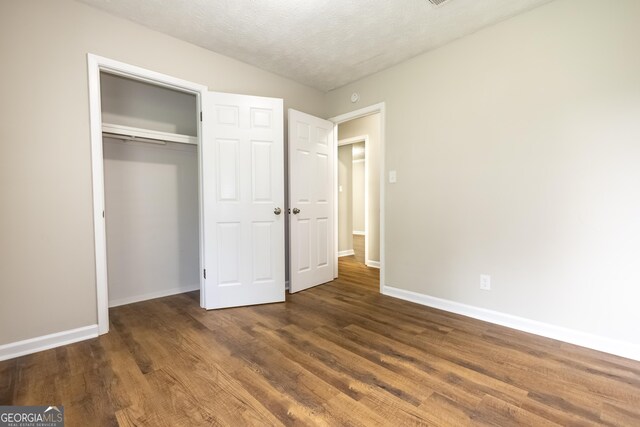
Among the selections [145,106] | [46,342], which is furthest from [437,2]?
[46,342]

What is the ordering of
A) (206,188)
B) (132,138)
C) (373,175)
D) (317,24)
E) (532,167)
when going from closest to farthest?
A: (532,167) < (317,24) < (206,188) < (132,138) < (373,175)

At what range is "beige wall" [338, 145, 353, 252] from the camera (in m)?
5.36

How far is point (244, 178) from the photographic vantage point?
113 inches

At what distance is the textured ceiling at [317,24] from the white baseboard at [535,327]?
250 centimetres

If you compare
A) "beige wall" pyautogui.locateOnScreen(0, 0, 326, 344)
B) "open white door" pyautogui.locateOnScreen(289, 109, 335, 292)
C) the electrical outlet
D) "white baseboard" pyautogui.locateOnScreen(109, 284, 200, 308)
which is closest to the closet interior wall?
"white baseboard" pyautogui.locateOnScreen(109, 284, 200, 308)

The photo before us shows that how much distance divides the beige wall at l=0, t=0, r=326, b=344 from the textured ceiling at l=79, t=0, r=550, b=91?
0.33m

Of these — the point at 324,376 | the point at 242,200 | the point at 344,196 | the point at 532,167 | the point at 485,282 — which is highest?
the point at 532,167

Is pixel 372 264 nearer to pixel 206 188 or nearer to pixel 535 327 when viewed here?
pixel 535 327

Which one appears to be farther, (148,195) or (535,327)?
(148,195)

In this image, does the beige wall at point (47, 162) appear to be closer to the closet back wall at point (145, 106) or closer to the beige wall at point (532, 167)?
the closet back wall at point (145, 106)

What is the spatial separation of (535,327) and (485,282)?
46cm

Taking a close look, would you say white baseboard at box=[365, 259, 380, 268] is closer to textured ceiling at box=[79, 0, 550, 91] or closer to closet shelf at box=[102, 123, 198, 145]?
textured ceiling at box=[79, 0, 550, 91]

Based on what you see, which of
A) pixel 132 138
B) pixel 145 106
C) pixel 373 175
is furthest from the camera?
pixel 373 175

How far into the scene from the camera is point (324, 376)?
168cm
